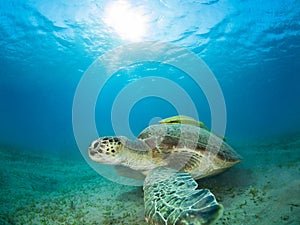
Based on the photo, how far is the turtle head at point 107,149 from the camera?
3344 millimetres

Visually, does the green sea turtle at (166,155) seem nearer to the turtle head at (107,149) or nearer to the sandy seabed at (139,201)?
the turtle head at (107,149)

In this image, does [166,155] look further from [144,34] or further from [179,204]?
[144,34]

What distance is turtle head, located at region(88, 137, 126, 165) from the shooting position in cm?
334

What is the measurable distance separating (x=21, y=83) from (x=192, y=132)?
38.7 m

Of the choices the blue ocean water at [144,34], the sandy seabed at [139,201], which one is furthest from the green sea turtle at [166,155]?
the blue ocean water at [144,34]

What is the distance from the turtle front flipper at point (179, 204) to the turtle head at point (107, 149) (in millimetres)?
929

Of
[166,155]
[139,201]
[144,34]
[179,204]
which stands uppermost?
[144,34]

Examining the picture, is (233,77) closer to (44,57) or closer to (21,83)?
(44,57)

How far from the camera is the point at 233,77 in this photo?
117ft

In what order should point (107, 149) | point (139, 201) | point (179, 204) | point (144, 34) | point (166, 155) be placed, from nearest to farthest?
point (179, 204) < point (107, 149) < point (166, 155) < point (139, 201) < point (144, 34)

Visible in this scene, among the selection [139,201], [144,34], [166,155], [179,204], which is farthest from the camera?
[144,34]

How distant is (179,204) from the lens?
1.96 metres

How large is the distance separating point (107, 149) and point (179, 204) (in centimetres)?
175

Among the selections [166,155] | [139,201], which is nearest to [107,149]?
[166,155]
